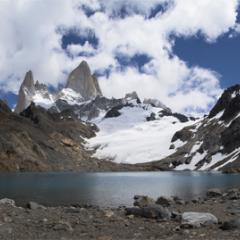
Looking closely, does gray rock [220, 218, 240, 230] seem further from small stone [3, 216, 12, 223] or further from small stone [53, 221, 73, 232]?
small stone [3, 216, 12, 223]

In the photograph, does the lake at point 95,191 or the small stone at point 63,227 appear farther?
the lake at point 95,191

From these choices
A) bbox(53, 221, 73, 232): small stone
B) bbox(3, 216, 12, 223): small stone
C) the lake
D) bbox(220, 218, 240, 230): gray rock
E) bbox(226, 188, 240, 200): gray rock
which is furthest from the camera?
the lake

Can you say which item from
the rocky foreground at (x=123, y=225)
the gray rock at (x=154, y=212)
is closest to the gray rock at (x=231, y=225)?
the rocky foreground at (x=123, y=225)


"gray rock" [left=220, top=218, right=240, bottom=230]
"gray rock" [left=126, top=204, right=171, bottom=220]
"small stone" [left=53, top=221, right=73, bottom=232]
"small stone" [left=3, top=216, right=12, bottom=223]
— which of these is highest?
"gray rock" [left=126, top=204, right=171, bottom=220]

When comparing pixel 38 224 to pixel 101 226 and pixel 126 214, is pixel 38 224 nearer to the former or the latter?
pixel 101 226

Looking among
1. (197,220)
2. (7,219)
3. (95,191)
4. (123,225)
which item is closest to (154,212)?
(123,225)

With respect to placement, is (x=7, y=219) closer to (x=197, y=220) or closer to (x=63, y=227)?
(x=63, y=227)

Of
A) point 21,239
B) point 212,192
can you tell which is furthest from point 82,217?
point 212,192

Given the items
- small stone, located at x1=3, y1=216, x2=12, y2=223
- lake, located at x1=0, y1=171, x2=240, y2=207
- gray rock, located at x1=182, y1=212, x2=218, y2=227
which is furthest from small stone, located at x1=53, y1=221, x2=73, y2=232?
lake, located at x1=0, y1=171, x2=240, y2=207

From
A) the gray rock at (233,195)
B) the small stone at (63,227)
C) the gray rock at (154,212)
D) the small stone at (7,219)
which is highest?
the gray rock at (233,195)

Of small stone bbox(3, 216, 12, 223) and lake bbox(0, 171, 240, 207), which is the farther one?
lake bbox(0, 171, 240, 207)

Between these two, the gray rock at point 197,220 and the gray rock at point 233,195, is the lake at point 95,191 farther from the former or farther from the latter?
the gray rock at point 197,220

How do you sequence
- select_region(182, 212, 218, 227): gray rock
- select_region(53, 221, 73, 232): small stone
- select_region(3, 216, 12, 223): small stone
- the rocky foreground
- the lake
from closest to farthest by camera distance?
the rocky foreground, select_region(53, 221, 73, 232): small stone, select_region(182, 212, 218, 227): gray rock, select_region(3, 216, 12, 223): small stone, the lake

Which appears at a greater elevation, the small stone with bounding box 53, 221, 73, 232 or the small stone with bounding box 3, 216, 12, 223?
the small stone with bounding box 3, 216, 12, 223
